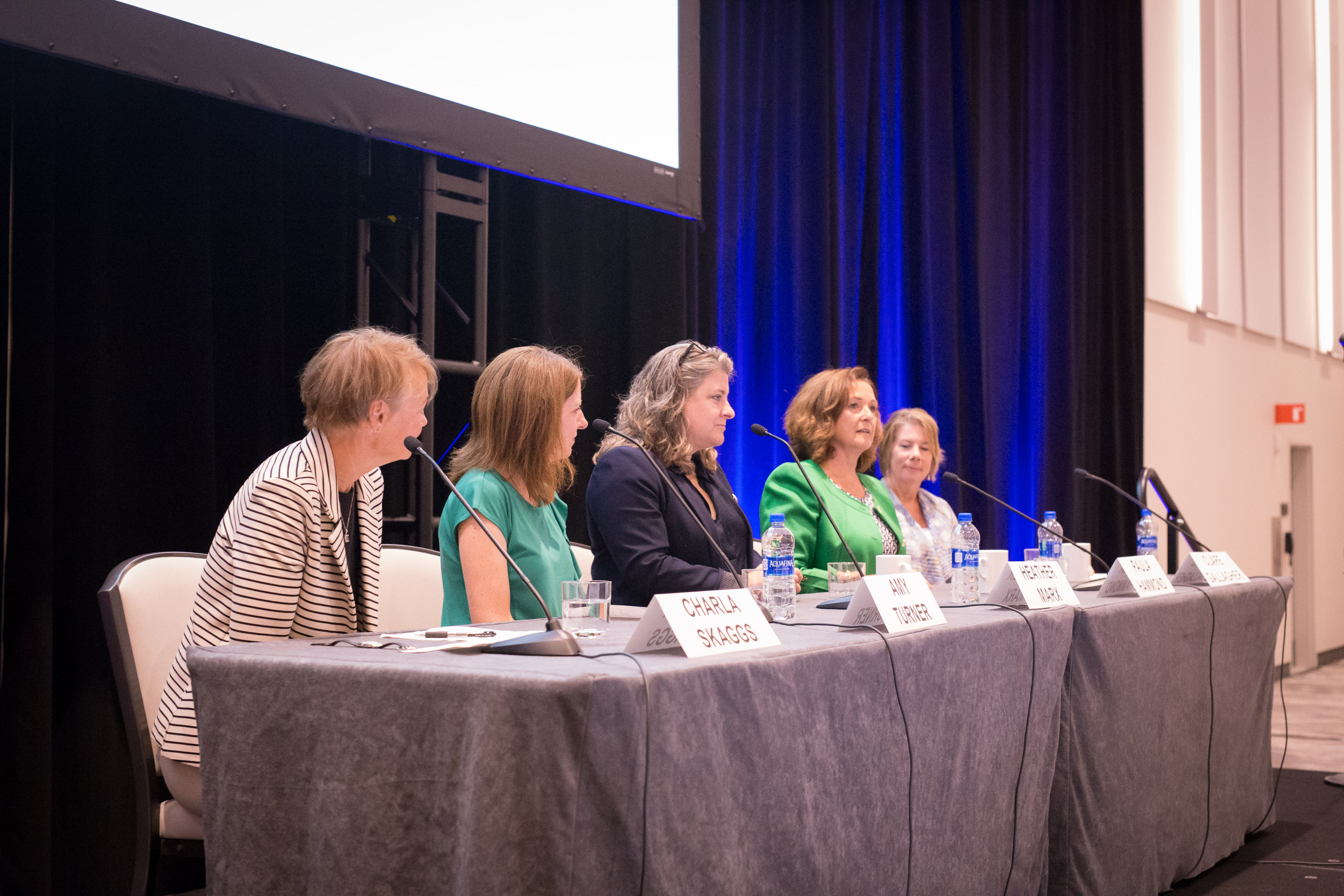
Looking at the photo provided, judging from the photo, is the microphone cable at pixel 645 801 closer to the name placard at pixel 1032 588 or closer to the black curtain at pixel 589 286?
the name placard at pixel 1032 588

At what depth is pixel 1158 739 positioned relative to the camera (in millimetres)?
2188

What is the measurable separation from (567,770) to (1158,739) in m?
1.50

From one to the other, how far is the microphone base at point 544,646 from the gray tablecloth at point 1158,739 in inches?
41.5

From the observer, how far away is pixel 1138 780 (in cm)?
211

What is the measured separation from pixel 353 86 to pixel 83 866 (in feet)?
5.31

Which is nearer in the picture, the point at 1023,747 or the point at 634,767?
the point at 634,767

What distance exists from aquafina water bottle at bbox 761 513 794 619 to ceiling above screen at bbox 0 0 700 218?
1.16m

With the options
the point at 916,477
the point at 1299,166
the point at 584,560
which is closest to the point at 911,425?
the point at 916,477

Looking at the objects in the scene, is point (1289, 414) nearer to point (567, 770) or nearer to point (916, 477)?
point (916, 477)

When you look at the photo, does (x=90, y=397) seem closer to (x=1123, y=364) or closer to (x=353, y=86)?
(x=353, y=86)

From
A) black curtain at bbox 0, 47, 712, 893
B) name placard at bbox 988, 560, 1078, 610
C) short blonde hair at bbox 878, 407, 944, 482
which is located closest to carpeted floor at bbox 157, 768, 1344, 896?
black curtain at bbox 0, 47, 712, 893

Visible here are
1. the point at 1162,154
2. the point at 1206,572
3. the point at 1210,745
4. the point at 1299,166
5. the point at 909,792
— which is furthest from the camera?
the point at 1299,166

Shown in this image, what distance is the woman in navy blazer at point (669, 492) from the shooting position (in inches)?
86.6

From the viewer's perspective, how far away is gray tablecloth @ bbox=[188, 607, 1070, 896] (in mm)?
1111
